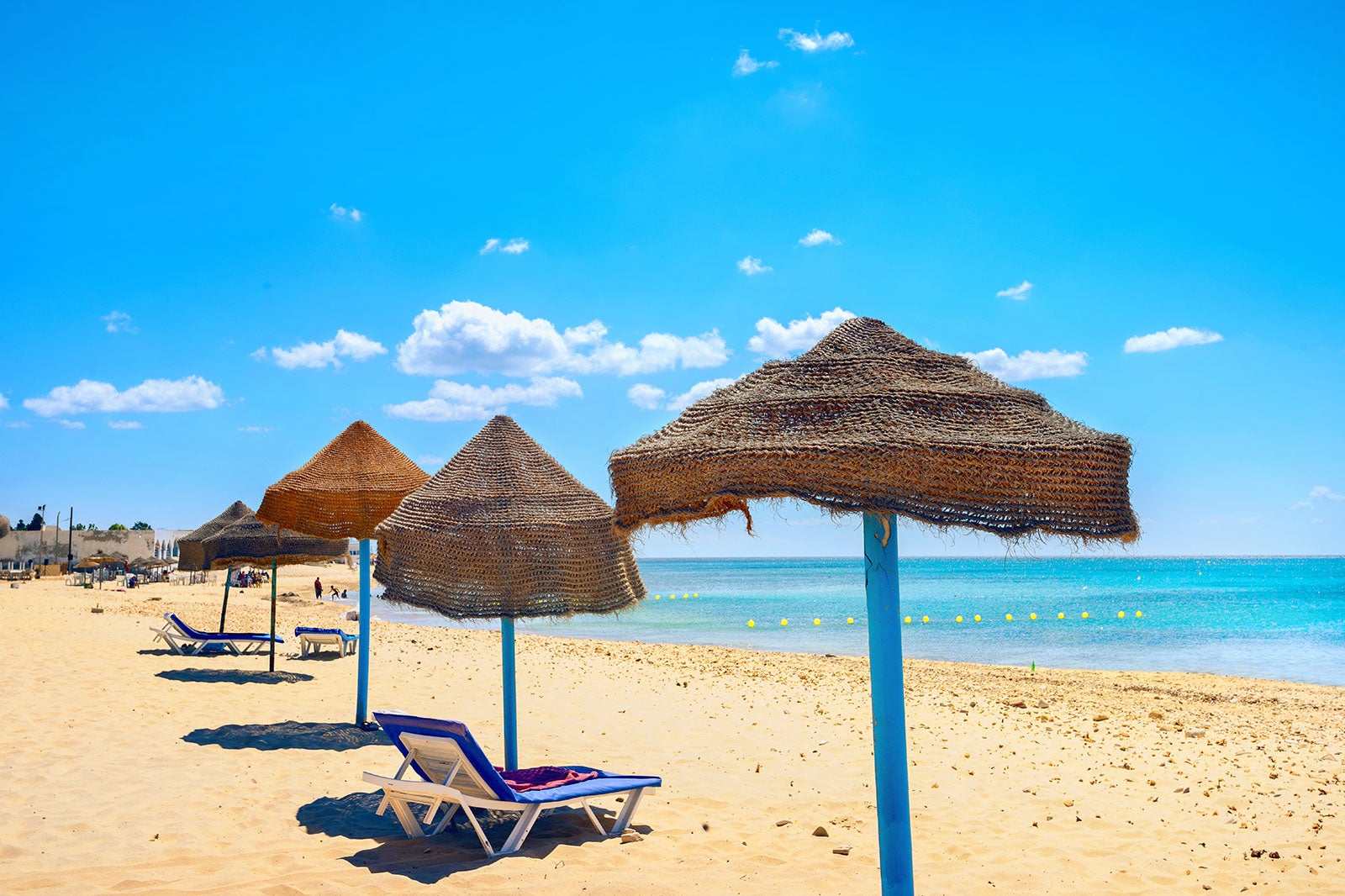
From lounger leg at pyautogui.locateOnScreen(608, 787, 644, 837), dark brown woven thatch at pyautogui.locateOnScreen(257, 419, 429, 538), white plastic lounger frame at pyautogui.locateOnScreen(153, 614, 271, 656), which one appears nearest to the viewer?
lounger leg at pyautogui.locateOnScreen(608, 787, 644, 837)

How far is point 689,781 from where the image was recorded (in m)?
6.64

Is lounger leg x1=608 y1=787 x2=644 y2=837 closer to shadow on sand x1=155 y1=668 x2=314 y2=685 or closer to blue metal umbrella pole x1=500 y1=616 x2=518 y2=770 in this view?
blue metal umbrella pole x1=500 y1=616 x2=518 y2=770

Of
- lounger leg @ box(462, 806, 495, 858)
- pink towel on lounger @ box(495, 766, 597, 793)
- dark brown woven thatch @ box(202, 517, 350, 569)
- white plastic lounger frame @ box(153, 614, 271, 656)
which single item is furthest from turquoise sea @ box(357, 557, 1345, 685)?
white plastic lounger frame @ box(153, 614, 271, 656)

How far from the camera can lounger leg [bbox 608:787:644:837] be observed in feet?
17.1

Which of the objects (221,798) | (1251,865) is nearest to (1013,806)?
(1251,865)

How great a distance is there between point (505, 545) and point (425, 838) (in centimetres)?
176

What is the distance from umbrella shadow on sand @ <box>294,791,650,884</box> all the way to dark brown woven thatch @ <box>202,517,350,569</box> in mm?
6401

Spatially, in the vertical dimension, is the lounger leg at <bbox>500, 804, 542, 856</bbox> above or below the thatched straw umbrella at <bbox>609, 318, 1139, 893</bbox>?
below

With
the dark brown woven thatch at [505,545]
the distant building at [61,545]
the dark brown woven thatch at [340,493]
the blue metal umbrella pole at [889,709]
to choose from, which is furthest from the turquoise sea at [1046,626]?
the distant building at [61,545]

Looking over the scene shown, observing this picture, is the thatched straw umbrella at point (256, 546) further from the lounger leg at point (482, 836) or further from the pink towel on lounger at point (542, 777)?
the lounger leg at point (482, 836)

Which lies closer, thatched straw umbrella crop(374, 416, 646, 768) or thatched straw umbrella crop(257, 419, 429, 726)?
thatched straw umbrella crop(374, 416, 646, 768)

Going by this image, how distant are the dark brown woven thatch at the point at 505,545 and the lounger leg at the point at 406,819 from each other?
111cm

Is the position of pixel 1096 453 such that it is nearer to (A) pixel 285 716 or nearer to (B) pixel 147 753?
(B) pixel 147 753

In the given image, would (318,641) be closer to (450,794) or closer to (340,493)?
(340,493)
